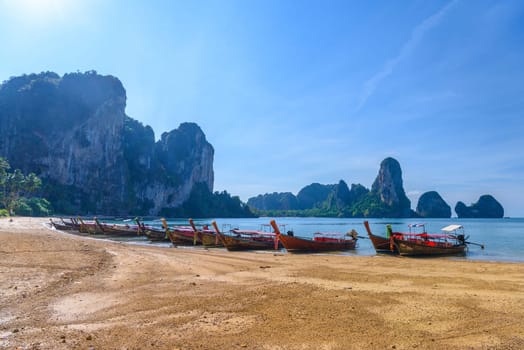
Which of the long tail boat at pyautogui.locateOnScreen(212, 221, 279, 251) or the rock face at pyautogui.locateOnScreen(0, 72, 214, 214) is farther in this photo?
the rock face at pyautogui.locateOnScreen(0, 72, 214, 214)

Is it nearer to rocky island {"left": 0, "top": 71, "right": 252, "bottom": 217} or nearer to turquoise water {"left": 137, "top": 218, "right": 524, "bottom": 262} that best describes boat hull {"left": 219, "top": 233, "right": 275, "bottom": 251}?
turquoise water {"left": 137, "top": 218, "right": 524, "bottom": 262}

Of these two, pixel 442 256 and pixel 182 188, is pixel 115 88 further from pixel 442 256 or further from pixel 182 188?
pixel 442 256

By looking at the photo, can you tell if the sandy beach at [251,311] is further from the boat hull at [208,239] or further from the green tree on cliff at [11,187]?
the green tree on cliff at [11,187]

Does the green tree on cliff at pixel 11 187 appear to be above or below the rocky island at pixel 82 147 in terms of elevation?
below

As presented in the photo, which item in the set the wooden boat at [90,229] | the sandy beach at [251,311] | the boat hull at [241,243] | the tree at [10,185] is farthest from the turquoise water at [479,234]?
the tree at [10,185]

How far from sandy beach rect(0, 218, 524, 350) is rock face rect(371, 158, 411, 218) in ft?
619

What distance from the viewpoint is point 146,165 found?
6014 inches

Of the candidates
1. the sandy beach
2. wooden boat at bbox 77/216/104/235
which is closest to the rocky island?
wooden boat at bbox 77/216/104/235

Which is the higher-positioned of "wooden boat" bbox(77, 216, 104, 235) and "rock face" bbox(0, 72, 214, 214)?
"rock face" bbox(0, 72, 214, 214)

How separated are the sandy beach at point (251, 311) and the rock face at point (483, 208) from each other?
219 m

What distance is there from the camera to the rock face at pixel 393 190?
185 m

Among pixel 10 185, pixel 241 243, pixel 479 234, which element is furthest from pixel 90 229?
pixel 479 234

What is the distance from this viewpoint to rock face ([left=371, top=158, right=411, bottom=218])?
608ft

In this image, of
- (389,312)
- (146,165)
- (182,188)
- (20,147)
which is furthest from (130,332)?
(182,188)
